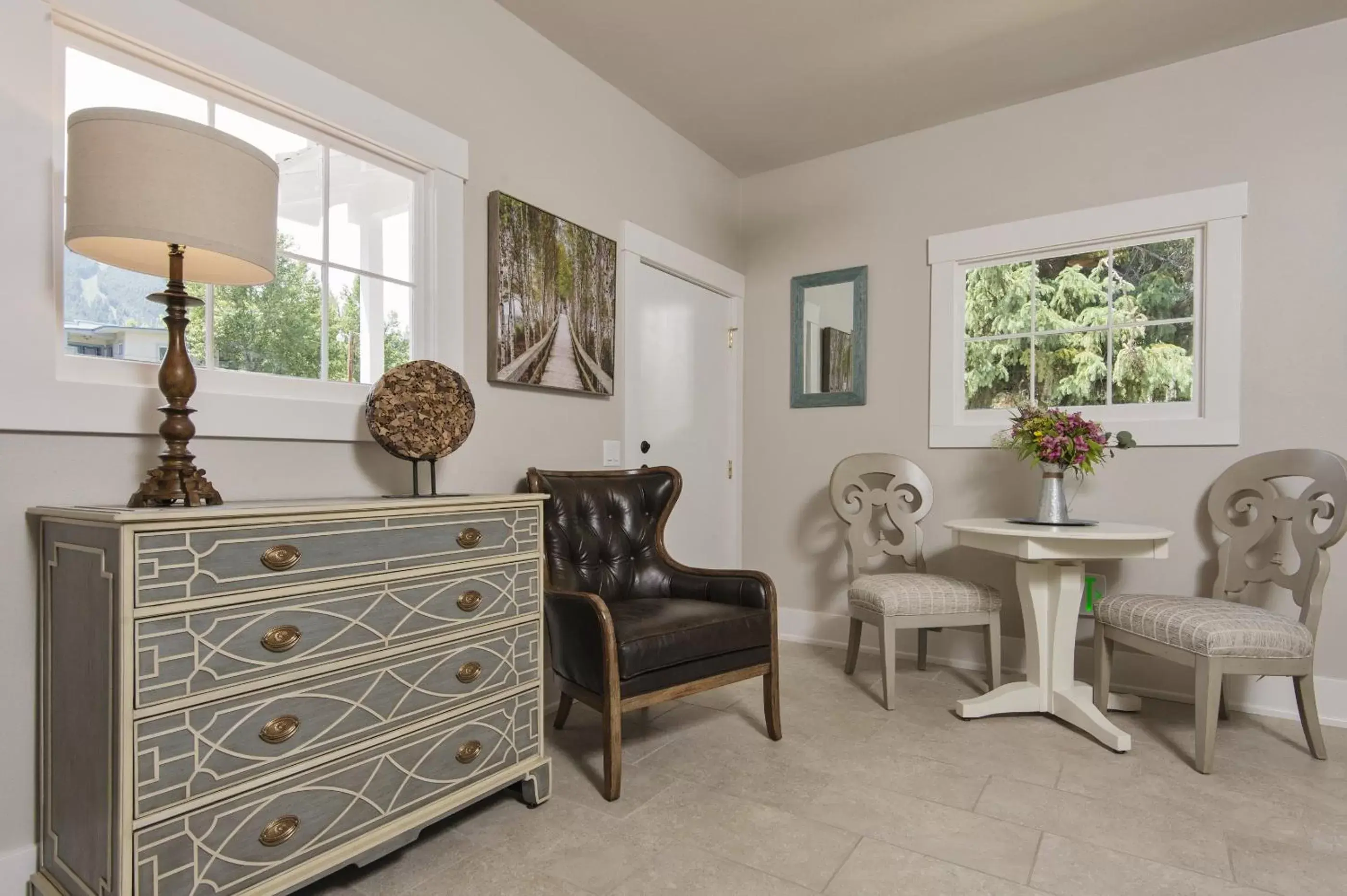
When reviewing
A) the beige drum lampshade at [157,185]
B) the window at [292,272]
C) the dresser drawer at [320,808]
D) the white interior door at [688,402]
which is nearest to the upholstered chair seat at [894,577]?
the white interior door at [688,402]

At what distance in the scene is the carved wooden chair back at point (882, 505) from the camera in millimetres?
3418

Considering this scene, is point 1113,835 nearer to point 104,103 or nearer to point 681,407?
point 681,407

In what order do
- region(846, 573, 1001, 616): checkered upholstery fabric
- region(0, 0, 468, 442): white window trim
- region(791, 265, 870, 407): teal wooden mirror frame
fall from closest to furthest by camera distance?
region(0, 0, 468, 442): white window trim
region(846, 573, 1001, 616): checkered upholstery fabric
region(791, 265, 870, 407): teal wooden mirror frame

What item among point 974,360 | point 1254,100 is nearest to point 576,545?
point 974,360

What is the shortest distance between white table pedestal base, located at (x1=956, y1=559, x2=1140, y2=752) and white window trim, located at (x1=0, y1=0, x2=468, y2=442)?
2303mm

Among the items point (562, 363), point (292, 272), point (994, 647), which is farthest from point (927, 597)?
point (292, 272)

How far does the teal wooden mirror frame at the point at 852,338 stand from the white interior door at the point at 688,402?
0.36m

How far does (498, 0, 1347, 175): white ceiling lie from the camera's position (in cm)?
269

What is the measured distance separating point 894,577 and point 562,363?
1.70 m

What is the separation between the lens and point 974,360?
3.60 metres

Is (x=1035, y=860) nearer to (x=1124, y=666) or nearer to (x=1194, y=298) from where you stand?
(x=1124, y=666)

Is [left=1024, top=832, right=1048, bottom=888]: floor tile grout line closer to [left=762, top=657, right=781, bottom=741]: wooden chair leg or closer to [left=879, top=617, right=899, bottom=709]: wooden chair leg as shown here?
[left=762, top=657, right=781, bottom=741]: wooden chair leg

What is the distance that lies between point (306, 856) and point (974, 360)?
133 inches

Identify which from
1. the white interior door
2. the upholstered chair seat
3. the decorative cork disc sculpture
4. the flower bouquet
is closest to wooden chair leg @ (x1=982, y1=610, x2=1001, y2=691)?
the upholstered chair seat
